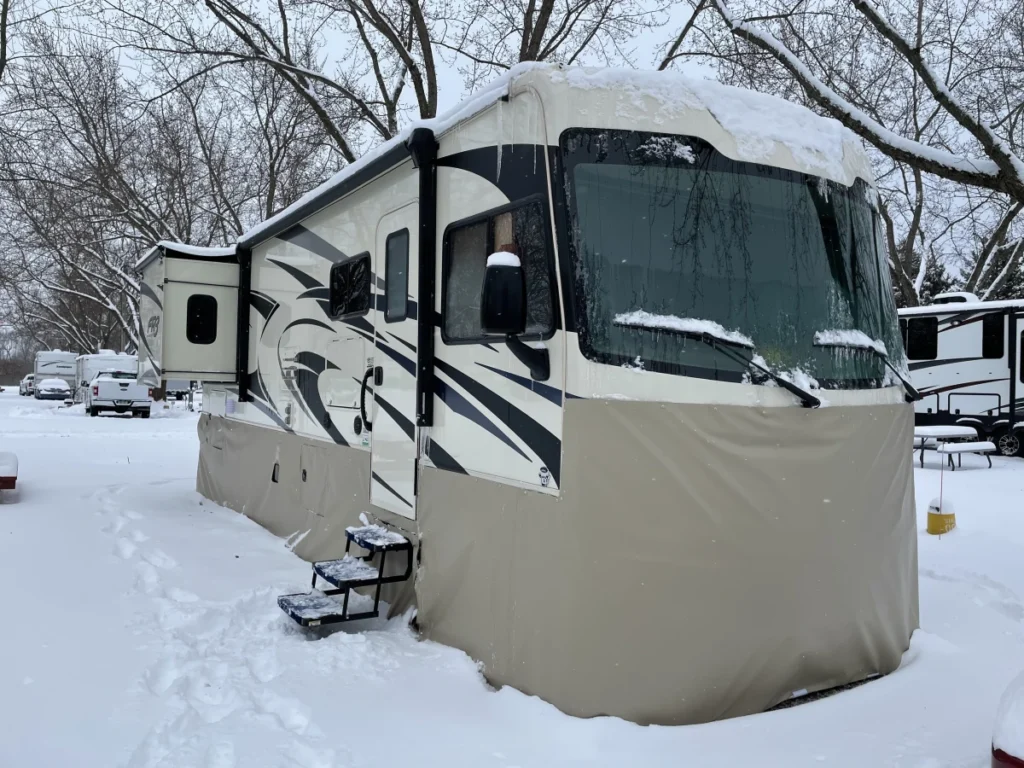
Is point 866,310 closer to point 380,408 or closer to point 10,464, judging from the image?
point 380,408

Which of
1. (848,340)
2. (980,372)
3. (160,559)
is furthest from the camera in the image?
(980,372)

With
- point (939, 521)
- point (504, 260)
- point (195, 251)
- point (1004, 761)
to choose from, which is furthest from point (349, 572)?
point (939, 521)

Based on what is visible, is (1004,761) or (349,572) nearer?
(1004,761)

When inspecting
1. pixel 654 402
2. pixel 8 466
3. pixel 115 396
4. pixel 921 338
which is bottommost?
pixel 8 466

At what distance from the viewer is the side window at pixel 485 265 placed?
3643mm

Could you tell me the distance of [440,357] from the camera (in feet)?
14.5

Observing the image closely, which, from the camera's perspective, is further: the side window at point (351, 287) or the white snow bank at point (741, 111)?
the side window at point (351, 287)

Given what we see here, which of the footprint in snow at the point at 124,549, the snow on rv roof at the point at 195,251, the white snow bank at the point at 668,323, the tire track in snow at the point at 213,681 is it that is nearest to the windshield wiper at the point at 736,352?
the white snow bank at the point at 668,323

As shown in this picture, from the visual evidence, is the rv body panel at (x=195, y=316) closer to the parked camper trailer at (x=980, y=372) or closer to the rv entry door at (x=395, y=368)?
the rv entry door at (x=395, y=368)

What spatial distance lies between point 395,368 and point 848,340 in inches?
96.0

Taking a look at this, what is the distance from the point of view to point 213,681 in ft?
12.6

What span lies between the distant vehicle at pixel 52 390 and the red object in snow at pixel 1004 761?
39.5 metres

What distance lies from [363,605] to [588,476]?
7.05 ft

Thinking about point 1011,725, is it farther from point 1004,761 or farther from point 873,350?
point 873,350
